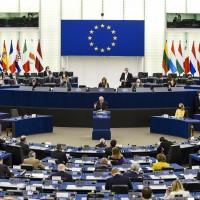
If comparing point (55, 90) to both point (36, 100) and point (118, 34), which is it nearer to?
point (36, 100)

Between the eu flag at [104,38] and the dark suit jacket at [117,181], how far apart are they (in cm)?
2954

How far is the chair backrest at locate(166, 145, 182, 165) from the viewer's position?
22.2 meters

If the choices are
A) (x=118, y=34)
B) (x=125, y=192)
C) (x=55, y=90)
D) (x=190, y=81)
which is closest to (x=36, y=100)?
(x=55, y=90)

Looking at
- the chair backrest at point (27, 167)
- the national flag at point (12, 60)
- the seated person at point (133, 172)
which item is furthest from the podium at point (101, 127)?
the national flag at point (12, 60)

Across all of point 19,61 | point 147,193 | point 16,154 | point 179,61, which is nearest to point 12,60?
point 19,61

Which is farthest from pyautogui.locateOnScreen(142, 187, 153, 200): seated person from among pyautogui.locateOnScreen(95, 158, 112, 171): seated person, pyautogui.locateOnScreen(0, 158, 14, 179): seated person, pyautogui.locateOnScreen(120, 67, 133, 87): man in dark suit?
pyautogui.locateOnScreen(120, 67, 133, 87): man in dark suit

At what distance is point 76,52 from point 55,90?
43.7ft

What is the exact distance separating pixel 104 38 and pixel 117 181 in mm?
29766

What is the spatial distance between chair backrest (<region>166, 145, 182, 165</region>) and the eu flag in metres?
23.0

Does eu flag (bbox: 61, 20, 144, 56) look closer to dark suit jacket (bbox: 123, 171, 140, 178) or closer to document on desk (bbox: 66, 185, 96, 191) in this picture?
dark suit jacket (bbox: 123, 171, 140, 178)

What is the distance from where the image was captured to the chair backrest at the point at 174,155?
22188 millimetres

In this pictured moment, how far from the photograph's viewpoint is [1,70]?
4225 cm

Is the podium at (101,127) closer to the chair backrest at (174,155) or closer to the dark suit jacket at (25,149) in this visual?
the chair backrest at (174,155)

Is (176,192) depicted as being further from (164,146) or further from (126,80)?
(126,80)
